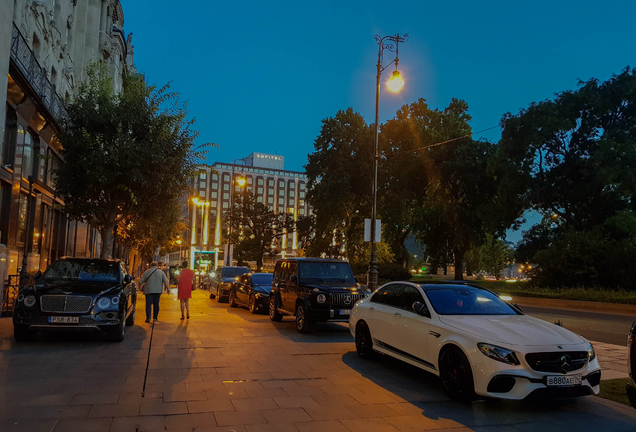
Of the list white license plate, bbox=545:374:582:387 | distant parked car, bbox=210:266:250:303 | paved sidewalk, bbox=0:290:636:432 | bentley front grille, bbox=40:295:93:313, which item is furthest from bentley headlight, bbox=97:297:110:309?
distant parked car, bbox=210:266:250:303

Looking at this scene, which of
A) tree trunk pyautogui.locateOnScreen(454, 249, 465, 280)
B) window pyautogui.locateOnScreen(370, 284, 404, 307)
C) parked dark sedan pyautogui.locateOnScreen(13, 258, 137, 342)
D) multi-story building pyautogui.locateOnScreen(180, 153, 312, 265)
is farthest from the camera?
→ multi-story building pyautogui.locateOnScreen(180, 153, 312, 265)

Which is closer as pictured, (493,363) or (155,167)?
(493,363)

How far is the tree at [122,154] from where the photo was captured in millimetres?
17297

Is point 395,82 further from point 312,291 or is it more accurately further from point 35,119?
point 35,119

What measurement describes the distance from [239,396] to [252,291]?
11813 mm

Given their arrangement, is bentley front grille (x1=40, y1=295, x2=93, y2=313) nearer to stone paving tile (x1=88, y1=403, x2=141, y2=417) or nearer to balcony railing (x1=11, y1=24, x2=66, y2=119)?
stone paving tile (x1=88, y1=403, x2=141, y2=417)

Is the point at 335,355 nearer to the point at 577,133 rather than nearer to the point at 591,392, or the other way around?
the point at 591,392

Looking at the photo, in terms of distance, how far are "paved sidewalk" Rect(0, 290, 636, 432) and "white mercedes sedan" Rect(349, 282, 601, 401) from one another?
12.9 inches

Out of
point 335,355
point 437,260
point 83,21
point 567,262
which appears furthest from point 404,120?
point 335,355

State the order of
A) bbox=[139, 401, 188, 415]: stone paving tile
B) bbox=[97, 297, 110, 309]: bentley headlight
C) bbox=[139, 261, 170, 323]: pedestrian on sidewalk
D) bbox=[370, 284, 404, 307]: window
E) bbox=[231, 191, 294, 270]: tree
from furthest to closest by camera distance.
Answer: bbox=[231, 191, 294, 270]: tree → bbox=[139, 261, 170, 323]: pedestrian on sidewalk → bbox=[97, 297, 110, 309]: bentley headlight → bbox=[370, 284, 404, 307]: window → bbox=[139, 401, 188, 415]: stone paving tile

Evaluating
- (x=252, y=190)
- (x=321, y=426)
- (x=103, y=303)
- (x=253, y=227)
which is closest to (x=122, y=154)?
(x=103, y=303)

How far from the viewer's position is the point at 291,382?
7379 mm

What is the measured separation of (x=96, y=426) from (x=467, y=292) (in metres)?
5.56

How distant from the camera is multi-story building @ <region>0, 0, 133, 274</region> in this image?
1762 centimetres
